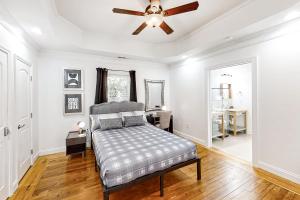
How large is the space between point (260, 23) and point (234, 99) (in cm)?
369

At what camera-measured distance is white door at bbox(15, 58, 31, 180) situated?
2.44 metres

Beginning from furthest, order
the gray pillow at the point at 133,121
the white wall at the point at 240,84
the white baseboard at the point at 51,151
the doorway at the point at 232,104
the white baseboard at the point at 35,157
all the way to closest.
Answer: the white wall at the point at 240,84 → the doorway at the point at 232,104 → the gray pillow at the point at 133,121 → the white baseboard at the point at 51,151 → the white baseboard at the point at 35,157

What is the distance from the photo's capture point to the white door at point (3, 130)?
1.94 meters

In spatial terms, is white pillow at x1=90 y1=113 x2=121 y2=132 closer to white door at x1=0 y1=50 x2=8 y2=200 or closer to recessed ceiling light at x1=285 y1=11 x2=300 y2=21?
white door at x1=0 y1=50 x2=8 y2=200

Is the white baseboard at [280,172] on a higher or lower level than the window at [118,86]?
lower

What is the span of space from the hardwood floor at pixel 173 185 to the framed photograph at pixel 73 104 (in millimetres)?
1288

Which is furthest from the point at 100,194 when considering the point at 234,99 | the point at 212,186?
the point at 234,99

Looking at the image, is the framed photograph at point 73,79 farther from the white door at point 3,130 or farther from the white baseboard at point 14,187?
the white baseboard at point 14,187

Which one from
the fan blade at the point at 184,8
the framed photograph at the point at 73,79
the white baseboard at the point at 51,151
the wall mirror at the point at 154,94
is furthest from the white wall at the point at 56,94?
the fan blade at the point at 184,8

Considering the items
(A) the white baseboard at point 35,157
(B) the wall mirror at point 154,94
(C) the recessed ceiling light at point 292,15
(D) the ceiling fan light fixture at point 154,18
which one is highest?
(C) the recessed ceiling light at point 292,15

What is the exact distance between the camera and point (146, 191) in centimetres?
216

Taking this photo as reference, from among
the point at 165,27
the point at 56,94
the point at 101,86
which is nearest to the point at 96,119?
the point at 101,86

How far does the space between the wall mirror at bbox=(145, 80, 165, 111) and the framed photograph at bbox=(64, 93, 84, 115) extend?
202cm

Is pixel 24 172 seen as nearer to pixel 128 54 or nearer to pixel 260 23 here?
pixel 128 54
